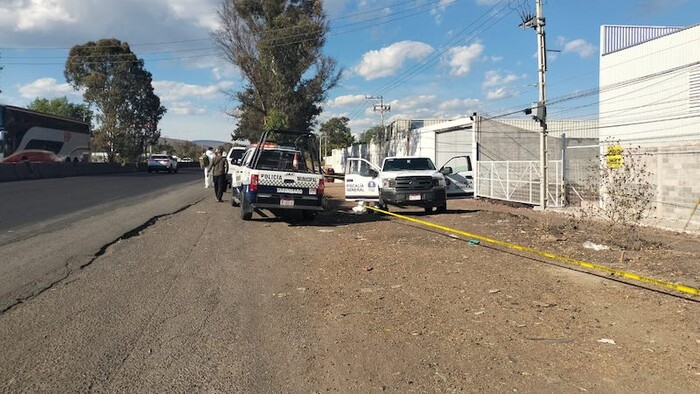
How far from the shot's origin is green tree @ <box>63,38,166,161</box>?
58.6m

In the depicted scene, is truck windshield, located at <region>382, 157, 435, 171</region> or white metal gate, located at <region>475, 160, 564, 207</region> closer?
truck windshield, located at <region>382, 157, 435, 171</region>

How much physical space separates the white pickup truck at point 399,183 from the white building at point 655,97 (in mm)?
5078

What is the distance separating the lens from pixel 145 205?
16.2 meters

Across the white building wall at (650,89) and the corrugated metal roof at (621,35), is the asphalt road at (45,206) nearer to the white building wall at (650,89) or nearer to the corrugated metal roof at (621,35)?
the white building wall at (650,89)

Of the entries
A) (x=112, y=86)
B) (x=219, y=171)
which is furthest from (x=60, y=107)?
(x=219, y=171)

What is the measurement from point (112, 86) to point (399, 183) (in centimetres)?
→ 5330

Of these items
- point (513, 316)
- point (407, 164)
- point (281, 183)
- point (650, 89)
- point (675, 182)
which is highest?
point (650, 89)

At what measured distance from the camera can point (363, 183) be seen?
54.9 ft

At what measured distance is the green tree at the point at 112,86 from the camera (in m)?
58.6

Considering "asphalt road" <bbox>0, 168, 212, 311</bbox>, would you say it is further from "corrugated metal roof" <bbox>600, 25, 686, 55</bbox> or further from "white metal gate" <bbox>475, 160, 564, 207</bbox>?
"corrugated metal roof" <bbox>600, 25, 686, 55</bbox>

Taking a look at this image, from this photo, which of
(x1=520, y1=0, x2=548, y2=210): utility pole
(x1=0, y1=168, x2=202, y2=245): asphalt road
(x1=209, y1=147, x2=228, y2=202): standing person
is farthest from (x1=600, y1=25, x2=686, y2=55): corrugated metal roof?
(x1=0, y1=168, x2=202, y2=245): asphalt road

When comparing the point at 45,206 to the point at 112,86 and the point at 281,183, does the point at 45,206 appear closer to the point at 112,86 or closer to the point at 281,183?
the point at 281,183

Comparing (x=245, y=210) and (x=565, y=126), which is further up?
(x=565, y=126)

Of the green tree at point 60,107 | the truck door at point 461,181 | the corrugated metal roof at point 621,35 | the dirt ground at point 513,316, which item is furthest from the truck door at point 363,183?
the green tree at point 60,107
